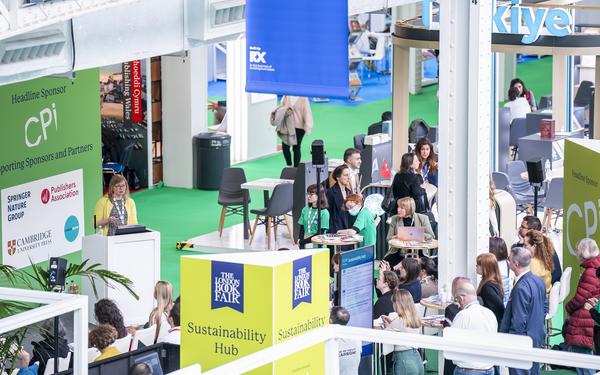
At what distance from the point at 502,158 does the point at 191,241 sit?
16.6 feet

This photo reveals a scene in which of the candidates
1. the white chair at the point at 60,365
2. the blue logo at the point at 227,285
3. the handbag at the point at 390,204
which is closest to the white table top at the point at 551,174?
the handbag at the point at 390,204

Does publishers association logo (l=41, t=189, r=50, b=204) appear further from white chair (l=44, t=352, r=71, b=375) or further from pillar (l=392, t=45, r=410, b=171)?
white chair (l=44, t=352, r=71, b=375)

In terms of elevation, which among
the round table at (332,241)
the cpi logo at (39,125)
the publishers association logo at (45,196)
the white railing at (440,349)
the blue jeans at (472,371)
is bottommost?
the blue jeans at (472,371)

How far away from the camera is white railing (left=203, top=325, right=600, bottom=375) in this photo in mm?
4145

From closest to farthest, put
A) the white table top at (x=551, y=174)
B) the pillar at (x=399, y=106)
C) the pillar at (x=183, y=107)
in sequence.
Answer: the white table top at (x=551, y=174), the pillar at (x=399, y=106), the pillar at (x=183, y=107)

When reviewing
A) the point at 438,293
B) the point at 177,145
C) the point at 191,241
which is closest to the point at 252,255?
the point at 438,293

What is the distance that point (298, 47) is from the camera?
884cm

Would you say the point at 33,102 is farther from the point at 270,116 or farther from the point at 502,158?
the point at 502,158

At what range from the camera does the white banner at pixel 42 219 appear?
12547 mm

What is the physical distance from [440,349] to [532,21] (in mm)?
10350

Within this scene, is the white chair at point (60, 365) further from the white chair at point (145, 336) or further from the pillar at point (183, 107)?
the pillar at point (183, 107)

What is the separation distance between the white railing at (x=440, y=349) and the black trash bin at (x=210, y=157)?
12.4 metres

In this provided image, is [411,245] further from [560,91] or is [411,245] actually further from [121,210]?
[560,91]

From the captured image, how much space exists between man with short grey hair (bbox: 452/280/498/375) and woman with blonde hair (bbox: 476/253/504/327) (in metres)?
0.60
